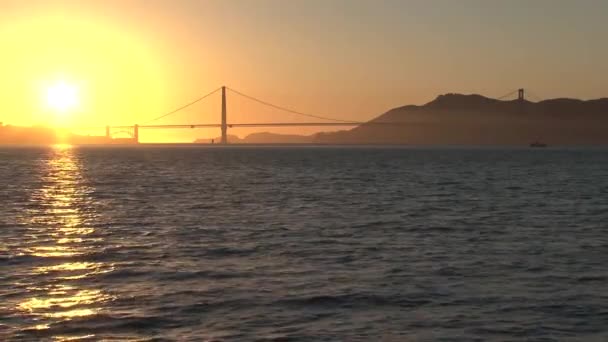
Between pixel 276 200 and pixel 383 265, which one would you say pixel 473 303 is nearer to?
pixel 383 265

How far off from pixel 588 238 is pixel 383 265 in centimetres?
847

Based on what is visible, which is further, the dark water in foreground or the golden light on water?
the golden light on water

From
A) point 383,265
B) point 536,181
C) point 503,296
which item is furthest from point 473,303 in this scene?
point 536,181

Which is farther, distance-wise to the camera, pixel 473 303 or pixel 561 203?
pixel 561 203

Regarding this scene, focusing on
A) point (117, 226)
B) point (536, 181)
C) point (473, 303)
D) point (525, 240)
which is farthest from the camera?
point (536, 181)

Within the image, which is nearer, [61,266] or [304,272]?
[304,272]

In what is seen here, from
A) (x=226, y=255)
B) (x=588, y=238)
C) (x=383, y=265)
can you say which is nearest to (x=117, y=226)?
(x=226, y=255)

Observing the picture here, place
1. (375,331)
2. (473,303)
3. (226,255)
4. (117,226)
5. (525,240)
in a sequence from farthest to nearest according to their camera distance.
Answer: (117,226) < (525,240) < (226,255) < (473,303) < (375,331)

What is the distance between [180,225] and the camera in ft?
94.0

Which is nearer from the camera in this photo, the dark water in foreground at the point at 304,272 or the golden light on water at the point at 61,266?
the dark water in foreground at the point at 304,272

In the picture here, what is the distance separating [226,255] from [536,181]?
43.9m

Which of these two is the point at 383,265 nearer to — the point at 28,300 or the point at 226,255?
the point at 226,255

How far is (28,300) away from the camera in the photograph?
15.5 m

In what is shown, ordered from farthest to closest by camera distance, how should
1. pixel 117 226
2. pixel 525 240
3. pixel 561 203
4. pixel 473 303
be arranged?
pixel 561 203
pixel 117 226
pixel 525 240
pixel 473 303
